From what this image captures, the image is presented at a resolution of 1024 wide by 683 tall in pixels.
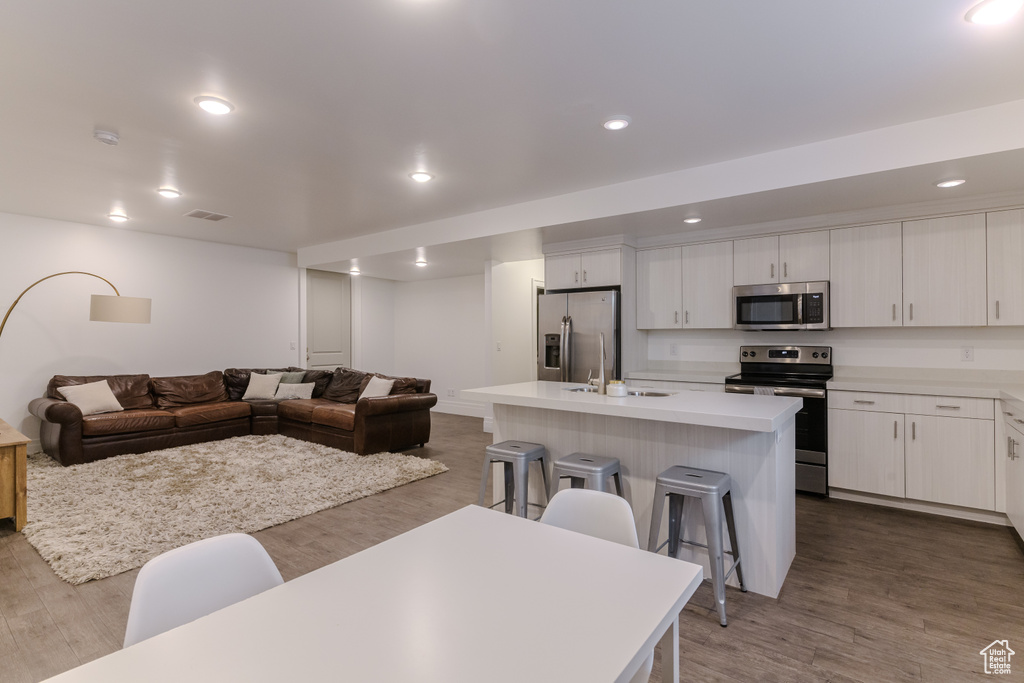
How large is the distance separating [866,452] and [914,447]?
304mm

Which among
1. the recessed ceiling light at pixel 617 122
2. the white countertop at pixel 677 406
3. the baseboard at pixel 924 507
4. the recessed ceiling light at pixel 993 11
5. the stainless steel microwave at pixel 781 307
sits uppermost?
the recessed ceiling light at pixel 617 122

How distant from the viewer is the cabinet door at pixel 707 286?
486cm

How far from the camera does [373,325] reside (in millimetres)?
9125

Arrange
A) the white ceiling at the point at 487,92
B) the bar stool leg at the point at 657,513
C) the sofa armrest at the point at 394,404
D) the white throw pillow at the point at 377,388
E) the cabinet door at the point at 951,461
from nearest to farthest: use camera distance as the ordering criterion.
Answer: the white ceiling at the point at 487,92 < the bar stool leg at the point at 657,513 < the cabinet door at the point at 951,461 < the sofa armrest at the point at 394,404 < the white throw pillow at the point at 377,388

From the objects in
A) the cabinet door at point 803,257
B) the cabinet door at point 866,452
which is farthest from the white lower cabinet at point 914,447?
the cabinet door at point 803,257

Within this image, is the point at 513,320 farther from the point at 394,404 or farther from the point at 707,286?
the point at 707,286

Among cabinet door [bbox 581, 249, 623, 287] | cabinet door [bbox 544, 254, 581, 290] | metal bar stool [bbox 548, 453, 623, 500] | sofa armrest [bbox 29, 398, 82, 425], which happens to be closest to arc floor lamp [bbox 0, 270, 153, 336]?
sofa armrest [bbox 29, 398, 82, 425]

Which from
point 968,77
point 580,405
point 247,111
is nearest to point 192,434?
point 247,111

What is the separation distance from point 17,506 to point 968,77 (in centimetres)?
610

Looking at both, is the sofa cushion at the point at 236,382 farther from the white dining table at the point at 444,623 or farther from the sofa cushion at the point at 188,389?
the white dining table at the point at 444,623

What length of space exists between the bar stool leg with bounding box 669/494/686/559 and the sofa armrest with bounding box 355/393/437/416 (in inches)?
142

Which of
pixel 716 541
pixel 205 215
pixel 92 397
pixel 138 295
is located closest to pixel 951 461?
pixel 716 541

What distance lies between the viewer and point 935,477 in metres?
3.67

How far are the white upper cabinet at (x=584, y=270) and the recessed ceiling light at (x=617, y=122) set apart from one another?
6.82 feet
